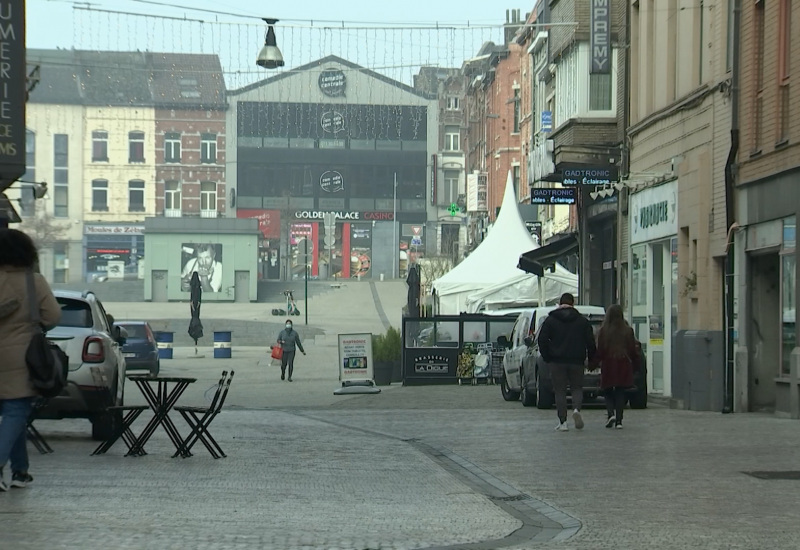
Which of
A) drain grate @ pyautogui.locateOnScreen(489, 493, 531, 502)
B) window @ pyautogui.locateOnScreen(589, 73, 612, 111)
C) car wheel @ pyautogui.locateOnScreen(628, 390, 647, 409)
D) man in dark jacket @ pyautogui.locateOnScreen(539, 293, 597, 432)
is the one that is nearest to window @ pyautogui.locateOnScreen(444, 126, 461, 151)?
window @ pyautogui.locateOnScreen(589, 73, 612, 111)

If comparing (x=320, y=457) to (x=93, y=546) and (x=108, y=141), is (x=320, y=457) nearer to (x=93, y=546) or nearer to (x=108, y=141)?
(x=93, y=546)

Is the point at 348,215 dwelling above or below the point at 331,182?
below

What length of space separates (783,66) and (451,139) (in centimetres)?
8983

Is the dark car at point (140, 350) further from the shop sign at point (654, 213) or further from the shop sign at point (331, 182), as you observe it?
the shop sign at point (331, 182)

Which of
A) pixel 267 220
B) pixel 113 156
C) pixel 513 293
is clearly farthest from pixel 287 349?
pixel 267 220

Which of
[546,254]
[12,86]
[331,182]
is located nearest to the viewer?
[12,86]

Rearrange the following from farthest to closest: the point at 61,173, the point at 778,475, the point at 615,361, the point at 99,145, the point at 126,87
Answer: the point at 99,145 → the point at 126,87 → the point at 61,173 → the point at 615,361 → the point at 778,475

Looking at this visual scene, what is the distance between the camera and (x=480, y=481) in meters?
12.0

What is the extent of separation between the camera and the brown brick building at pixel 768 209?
2009 centimetres

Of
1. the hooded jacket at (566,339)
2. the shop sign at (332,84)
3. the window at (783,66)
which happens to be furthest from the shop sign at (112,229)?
the hooded jacket at (566,339)

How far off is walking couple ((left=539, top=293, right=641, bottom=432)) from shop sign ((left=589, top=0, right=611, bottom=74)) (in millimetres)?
12120

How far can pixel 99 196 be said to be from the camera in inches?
4031

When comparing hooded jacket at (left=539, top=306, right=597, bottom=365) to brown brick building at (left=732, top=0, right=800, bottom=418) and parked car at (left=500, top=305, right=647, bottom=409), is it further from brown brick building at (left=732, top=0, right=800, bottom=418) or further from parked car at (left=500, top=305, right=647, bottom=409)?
parked car at (left=500, top=305, right=647, bottom=409)

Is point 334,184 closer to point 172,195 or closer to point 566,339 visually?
point 172,195
